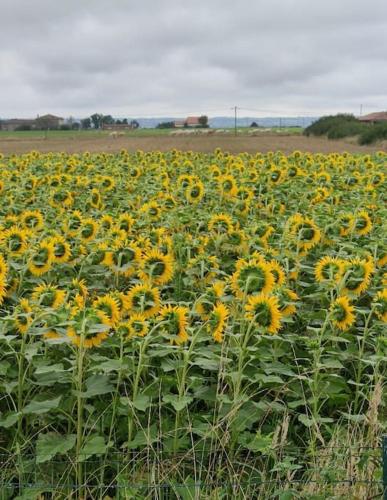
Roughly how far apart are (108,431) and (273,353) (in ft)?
2.96

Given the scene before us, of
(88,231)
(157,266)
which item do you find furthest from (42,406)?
(88,231)

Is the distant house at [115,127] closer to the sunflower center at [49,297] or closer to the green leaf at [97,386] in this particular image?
the sunflower center at [49,297]

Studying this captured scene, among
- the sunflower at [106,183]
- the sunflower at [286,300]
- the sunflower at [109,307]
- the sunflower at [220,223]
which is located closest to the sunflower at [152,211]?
the sunflower at [220,223]

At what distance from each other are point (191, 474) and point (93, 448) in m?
0.45

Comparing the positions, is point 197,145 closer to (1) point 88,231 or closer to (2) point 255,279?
(1) point 88,231

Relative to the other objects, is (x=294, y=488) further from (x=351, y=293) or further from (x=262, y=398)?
(x=351, y=293)

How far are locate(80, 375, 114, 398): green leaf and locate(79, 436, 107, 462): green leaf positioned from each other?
7.3 inches

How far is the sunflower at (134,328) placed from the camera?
3021 millimetres

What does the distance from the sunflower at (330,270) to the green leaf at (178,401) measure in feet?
4.19

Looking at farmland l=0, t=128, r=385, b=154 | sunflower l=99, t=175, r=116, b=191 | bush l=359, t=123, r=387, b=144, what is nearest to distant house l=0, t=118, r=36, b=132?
farmland l=0, t=128, r=385, b=154

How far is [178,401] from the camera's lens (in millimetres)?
2811

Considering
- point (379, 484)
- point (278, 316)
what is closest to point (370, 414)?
point (379, 484)

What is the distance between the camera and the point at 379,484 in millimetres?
2602

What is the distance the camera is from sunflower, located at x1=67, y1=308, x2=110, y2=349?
8.95ft
